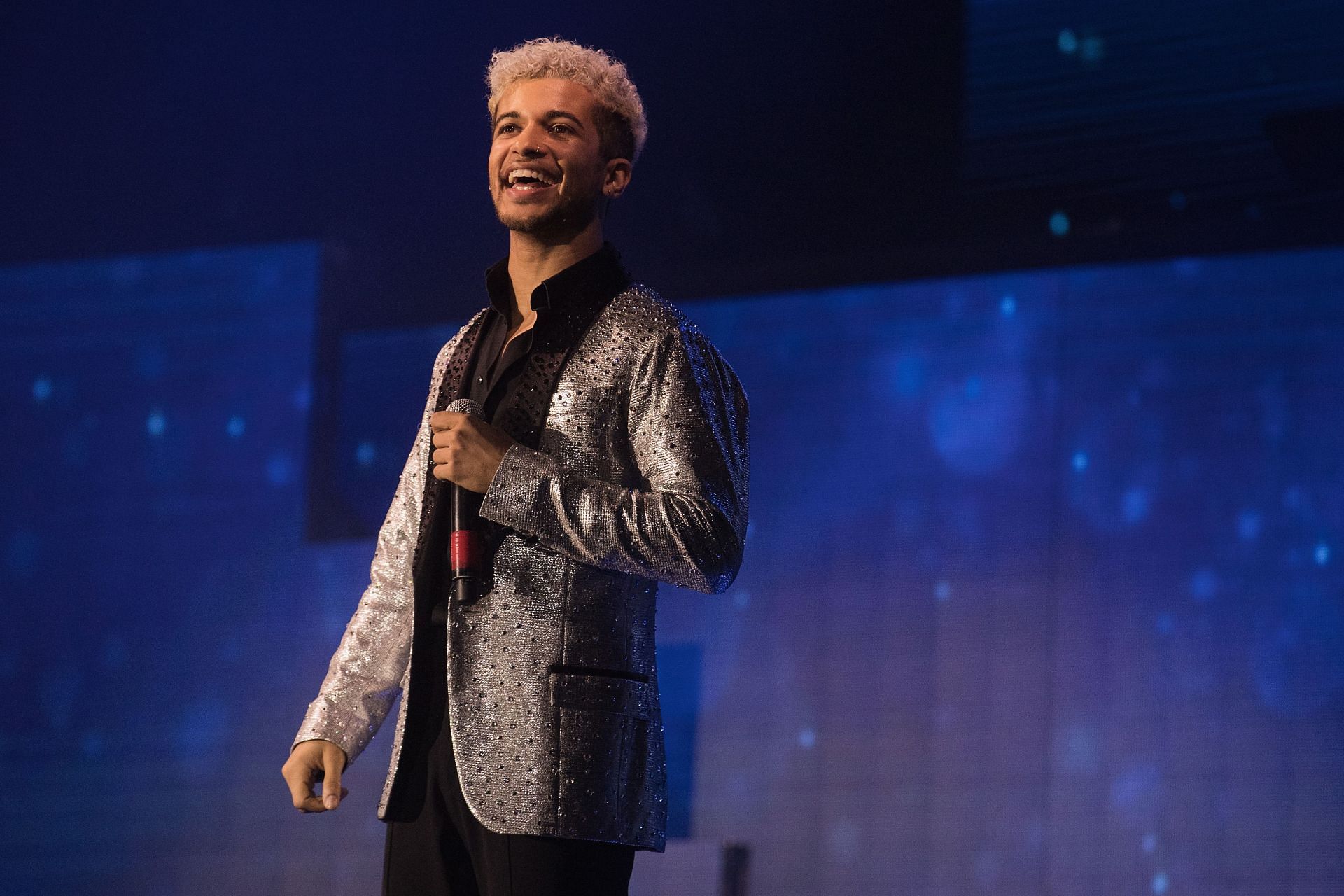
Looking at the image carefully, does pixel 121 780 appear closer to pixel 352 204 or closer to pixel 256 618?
pixel 256 618

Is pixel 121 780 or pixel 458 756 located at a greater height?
pixel 458 756

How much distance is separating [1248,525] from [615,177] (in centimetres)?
141

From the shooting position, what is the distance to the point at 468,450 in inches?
57.3

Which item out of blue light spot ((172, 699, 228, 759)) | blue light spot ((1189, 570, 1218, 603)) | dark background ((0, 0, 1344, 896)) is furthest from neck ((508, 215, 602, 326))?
blue light spot ((172, 699, 228, 759))

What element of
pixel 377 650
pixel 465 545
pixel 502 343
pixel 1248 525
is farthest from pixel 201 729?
pixel 1248 525

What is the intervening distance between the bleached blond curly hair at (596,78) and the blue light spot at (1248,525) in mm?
1369

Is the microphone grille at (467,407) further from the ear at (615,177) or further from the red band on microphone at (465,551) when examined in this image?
the ear at (615,177)

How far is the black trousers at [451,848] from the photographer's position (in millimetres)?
1398

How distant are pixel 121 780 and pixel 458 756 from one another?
2.20 m

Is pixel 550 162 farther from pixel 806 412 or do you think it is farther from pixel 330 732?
pixel 806 412

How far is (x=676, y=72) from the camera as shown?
3150 millimetres

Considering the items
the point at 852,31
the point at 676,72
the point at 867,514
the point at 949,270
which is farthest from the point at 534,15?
the point at 867,514

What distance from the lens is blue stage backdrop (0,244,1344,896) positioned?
256 centimetres

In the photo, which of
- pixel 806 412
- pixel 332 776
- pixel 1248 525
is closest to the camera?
pixel 332 776
